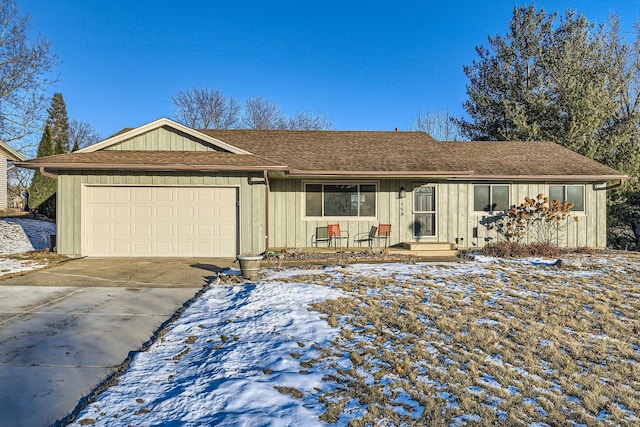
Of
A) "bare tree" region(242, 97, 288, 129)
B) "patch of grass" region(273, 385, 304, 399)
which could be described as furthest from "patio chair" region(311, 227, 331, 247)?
"bare tree" region(242, 97, 288, 129)

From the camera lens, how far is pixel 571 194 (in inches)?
472

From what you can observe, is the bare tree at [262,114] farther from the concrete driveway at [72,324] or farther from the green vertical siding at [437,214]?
the concrete driveway at [72,324]

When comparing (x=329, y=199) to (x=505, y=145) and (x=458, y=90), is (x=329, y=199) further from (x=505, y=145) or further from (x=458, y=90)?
(x=458, y=90)

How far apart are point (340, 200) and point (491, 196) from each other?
4.87 meters

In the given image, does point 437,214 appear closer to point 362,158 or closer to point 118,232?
point 362,158

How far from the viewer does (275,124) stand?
34969 mm

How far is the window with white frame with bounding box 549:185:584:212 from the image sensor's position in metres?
12.0

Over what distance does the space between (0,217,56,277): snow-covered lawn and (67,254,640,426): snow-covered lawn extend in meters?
5.62

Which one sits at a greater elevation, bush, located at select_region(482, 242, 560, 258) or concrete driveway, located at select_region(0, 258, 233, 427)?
bush, located at select_region(482, 242, 560, 258)

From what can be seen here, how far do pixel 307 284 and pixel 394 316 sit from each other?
2.08 m

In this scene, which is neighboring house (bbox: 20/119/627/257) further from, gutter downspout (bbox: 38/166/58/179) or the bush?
the bush

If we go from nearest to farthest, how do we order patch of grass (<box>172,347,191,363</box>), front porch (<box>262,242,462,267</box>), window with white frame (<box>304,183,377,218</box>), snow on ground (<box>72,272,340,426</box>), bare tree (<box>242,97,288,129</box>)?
snow on ground (<box>72,272,340,426</box>)
patch of grass (<box>172,347,191,363</box>)
front porch (<box>262,242,462,267</box>)
window with white frame (<box>304,183,377,218</box>)
bare tree (<box>242,97,288,129</box>)

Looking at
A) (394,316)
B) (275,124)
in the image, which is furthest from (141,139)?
(275,124)

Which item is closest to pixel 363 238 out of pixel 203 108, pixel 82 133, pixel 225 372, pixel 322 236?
pixel 322 236
